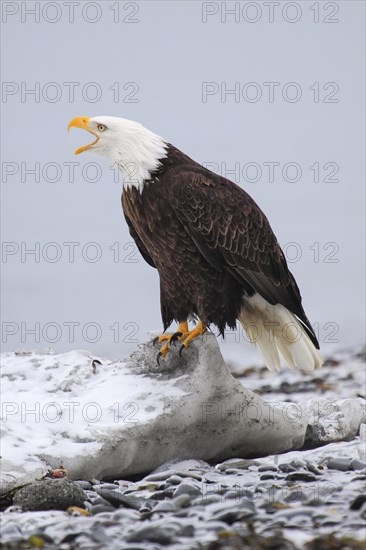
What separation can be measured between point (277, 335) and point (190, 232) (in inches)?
51.6

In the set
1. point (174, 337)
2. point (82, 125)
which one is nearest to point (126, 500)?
point (174, 337)

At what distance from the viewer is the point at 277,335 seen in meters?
8.16

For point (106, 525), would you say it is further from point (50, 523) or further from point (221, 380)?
point (221, 380)

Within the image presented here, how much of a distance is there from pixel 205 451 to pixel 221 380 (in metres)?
0.52

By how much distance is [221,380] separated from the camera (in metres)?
7.02

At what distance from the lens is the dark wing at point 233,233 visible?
745 cm

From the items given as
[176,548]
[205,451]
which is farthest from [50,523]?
[205,451]

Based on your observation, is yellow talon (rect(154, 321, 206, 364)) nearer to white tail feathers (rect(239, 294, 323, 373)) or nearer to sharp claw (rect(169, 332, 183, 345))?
sharp claw (rect(169, 332, 183, 345))

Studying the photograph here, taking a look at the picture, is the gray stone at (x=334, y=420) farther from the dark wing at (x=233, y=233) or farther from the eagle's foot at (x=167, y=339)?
the eagle's foot at (x=167, y=339)

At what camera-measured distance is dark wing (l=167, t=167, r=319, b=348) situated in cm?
745

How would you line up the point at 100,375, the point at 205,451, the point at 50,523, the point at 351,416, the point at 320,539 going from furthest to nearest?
the point at 351,416 < the point at 100,375 < the point at 205,451 < the point at 50,523 < the point at 320,539

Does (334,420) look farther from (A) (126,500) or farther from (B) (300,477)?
(A) (126,500)

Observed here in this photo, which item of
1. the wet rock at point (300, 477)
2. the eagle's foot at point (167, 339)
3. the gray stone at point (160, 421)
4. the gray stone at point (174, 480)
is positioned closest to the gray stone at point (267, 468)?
the gray stone at point (160, 421)

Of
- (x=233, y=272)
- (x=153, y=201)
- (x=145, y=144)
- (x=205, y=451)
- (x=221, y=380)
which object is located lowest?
(x=205, y=451)
